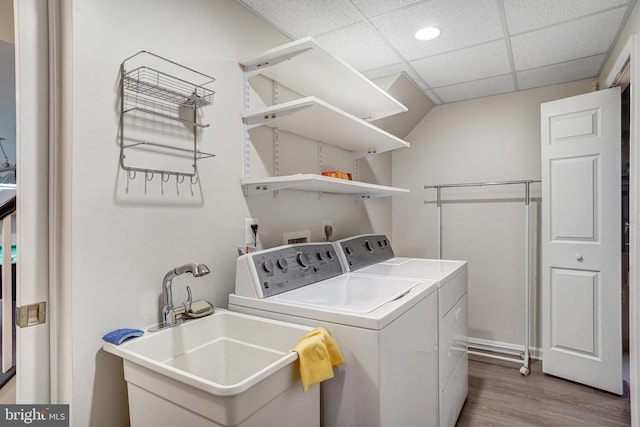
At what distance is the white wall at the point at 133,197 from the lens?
1.12 m

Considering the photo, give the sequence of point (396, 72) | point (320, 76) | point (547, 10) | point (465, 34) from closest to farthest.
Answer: point (547, 10), point (320, 76), point (465, 34), point (396, 72)

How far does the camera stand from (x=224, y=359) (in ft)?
4.58

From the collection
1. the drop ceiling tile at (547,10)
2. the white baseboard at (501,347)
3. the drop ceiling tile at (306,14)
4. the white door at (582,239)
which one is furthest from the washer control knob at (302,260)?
the white baseboard at (501,347)

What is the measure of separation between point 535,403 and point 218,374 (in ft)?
6.75

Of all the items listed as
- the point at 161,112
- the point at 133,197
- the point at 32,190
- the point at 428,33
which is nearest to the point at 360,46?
the point at 428,33

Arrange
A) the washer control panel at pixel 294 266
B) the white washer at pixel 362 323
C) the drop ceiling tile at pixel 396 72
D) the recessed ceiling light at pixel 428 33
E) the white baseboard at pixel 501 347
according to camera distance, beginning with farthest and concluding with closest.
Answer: the white baseboard at pixel 501 347 < the drop ceiling tile at pixel 396 72 < the recessed ceiling light at pixel 428 33 < the washer control panel at pixel 294 266 < the white washer at pixel 362 323

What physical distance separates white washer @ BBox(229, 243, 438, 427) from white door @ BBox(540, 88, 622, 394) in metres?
1.49

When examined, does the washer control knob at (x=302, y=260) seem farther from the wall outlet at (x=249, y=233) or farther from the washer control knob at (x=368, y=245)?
the washer control knob at (x=368, y=245)

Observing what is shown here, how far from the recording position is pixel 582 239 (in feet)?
8.06

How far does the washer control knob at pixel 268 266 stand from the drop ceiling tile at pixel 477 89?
220 cm

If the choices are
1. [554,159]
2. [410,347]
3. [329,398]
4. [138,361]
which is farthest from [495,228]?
[138,361]

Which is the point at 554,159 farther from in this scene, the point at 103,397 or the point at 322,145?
the point at 103,397

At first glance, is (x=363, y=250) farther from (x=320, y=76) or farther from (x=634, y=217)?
(x=634, y=217)

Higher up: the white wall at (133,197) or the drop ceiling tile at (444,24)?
the drop ceiling tile at (444,24)
